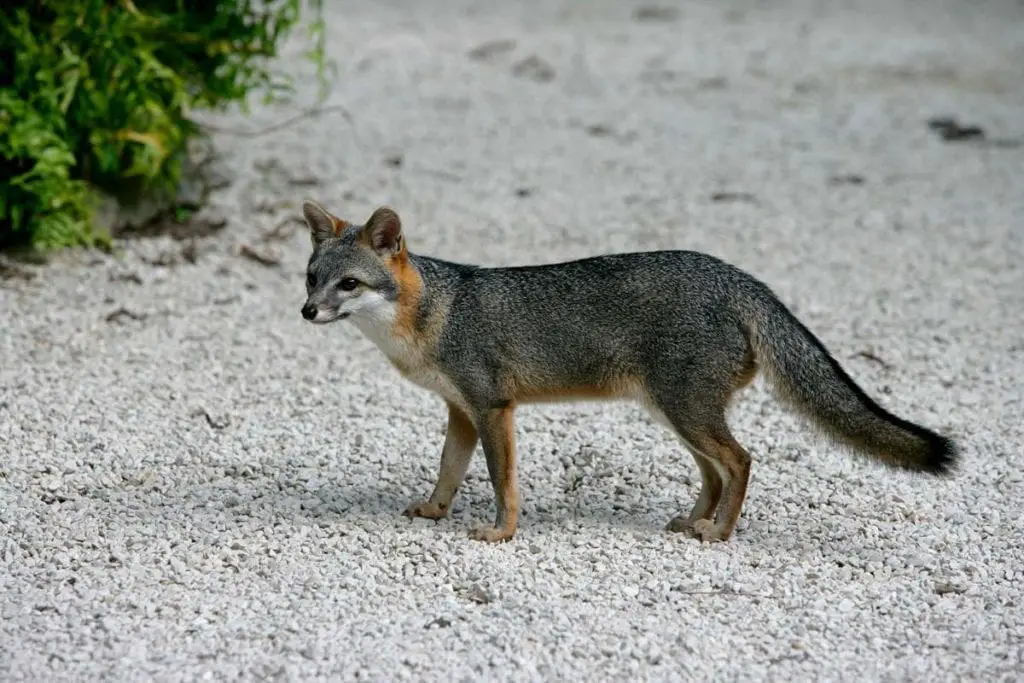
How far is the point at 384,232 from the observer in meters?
5.21

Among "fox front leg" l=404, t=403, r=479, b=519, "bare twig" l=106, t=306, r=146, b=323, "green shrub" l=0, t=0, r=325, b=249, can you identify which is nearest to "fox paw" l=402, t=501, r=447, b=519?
"fox front leg" l=404, t=403, r=479, b=519

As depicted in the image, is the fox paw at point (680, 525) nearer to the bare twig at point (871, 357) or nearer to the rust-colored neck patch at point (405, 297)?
the rust-colored neck patch at point (405, 297)

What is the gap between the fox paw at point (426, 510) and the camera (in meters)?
5.56

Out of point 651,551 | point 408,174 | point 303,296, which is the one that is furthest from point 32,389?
point 408,174

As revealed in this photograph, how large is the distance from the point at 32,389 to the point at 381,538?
2.44 metres

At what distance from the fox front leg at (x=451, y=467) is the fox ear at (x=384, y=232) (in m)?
0.74

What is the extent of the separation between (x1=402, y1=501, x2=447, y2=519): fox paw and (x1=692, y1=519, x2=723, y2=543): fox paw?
1047 millimetres

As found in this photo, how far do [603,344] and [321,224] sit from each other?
122 centimetres

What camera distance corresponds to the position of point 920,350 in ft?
24.9

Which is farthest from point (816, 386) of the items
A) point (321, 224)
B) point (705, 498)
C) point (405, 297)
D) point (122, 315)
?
point (122, 315)

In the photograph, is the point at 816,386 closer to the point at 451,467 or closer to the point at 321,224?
the point at 451,467

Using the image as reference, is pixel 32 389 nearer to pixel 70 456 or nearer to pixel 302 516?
pixel 70 456

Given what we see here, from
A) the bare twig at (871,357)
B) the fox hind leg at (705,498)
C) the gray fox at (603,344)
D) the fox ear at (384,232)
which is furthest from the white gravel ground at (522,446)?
the fox ear at (384,232)

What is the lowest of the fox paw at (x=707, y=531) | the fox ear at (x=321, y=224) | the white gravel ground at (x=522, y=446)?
the white gravel ground at (x=522, y=446)
